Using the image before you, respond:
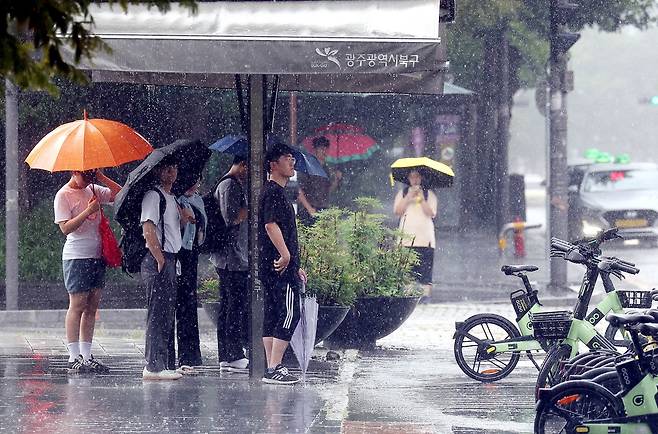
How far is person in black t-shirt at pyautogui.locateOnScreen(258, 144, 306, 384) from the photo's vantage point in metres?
9.55

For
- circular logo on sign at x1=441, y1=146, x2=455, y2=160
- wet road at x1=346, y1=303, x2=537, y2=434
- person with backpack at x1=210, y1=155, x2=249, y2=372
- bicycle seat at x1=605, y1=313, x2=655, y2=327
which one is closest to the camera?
bicycle seat at x1=605, y1=313, x2=655, y2=327

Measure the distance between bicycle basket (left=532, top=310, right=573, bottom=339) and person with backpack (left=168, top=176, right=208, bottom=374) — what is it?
2871 millimetres

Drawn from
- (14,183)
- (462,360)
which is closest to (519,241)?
(14,183)

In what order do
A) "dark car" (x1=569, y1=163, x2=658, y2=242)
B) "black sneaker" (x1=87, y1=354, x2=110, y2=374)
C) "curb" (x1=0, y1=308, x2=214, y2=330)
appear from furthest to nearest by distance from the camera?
"dark car" (x1=569, y1=163, x2=658, y2=242), "curb" (x1=0, y1=308, x2=214, y2=330), "black sneaker" (x1=87, y1=354, x2=110, y2=374)

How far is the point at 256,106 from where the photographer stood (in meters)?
9.98

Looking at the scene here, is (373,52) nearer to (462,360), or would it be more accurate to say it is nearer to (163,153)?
(163,153)

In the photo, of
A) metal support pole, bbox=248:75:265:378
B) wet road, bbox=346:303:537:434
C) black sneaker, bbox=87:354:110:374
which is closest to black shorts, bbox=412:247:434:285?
wet road, bbox=346:303:537:434

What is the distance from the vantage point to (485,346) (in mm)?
10273

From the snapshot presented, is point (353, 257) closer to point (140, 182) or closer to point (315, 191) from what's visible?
point (140, 182)

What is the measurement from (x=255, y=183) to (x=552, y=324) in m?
2.55

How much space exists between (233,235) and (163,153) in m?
1.05

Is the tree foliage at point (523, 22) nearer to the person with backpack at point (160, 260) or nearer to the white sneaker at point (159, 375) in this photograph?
the person with backpack at point (160, 260)

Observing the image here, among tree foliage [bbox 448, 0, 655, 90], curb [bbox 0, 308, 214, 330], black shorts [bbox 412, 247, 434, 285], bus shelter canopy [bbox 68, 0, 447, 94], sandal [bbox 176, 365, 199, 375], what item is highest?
tree foliage [bbox 448, 0, 655, 90]

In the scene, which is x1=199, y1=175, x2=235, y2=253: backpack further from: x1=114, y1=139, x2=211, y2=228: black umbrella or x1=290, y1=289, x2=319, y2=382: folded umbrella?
x1=290, y1=289, x2=319, y2=382: folded umbrella
